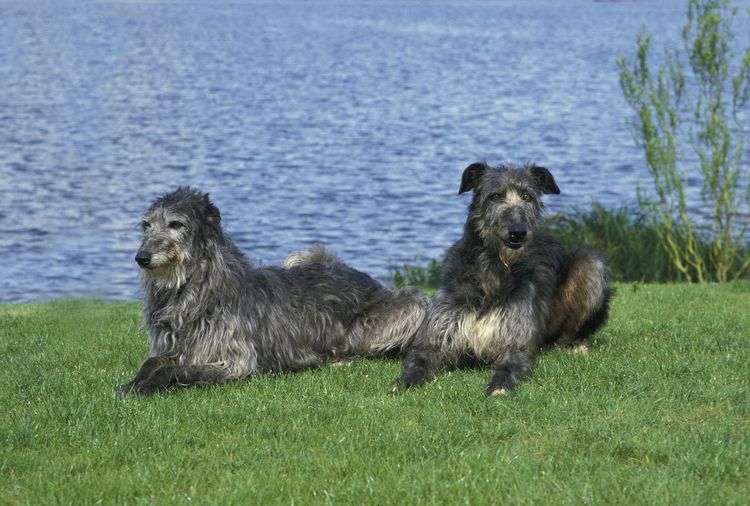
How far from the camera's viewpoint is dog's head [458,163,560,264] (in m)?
9.84

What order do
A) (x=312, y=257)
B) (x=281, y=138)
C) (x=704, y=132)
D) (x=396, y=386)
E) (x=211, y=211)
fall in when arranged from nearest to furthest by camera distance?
(x=396, y=386), (x=211, y=211), (x=312, y=257), (x=704, y=132), (x=281, y=138)

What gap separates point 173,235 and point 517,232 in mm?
3076

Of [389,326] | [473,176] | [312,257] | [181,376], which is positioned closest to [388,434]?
[181,376]

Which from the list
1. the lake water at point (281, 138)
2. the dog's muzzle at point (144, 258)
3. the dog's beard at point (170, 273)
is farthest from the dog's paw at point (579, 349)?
the lake water at point (281, 138)

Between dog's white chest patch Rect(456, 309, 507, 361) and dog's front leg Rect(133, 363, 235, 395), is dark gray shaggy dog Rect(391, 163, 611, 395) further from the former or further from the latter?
dog's front leg Rect(133, 363, 235, 395)

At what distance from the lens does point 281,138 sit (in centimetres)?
3881

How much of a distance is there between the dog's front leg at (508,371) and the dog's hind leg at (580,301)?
122 cm

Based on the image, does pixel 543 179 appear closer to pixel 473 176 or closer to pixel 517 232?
pixel 473 176

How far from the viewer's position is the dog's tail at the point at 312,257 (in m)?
12.4

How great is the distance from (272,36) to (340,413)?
292ft

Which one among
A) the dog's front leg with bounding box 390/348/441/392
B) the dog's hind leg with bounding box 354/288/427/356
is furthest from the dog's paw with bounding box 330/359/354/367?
the dog's front leg with bounding box 390/348/441/392

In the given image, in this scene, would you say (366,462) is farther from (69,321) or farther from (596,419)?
(69,321)

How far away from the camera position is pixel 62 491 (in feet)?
23.2

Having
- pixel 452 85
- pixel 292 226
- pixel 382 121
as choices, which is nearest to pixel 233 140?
pixel 382 121
